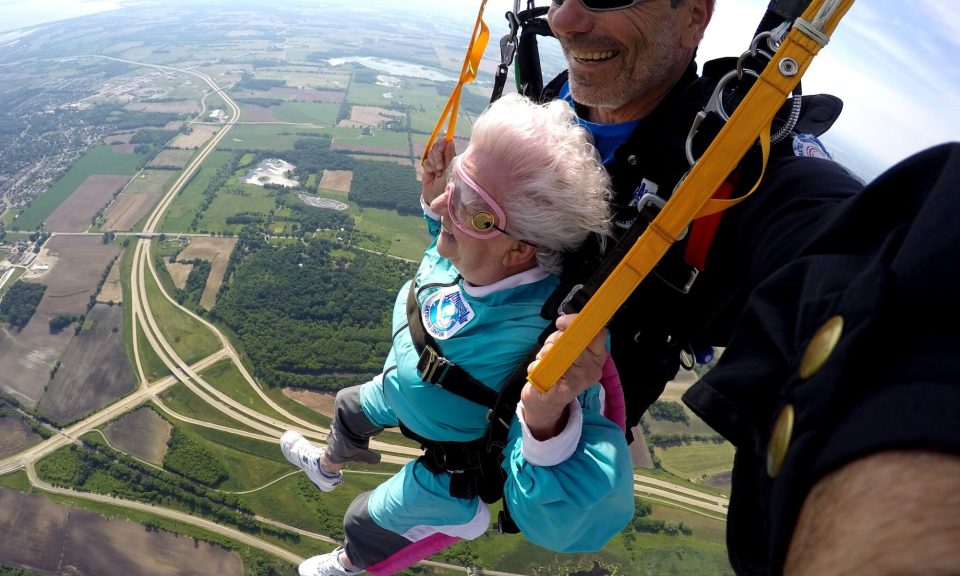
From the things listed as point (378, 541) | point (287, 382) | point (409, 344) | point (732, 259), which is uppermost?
point (732, 259)

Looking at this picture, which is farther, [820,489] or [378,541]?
[378,541]

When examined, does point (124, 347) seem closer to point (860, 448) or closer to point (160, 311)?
point (160, 311)

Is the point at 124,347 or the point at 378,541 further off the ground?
the point at 378,541

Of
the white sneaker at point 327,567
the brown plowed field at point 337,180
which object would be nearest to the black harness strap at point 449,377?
the white sneaker at point 327,567

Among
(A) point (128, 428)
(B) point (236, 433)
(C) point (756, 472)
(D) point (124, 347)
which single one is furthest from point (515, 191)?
(D) point (124, 347)

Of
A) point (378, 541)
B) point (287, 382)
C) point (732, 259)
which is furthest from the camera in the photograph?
point (287, 382)

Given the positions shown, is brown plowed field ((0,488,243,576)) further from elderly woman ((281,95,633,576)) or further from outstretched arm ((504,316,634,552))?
outstretched arm ((504,316,634,552))

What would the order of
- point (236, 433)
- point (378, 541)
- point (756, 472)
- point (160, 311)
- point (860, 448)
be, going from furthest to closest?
point (160, 311), point (236, 433), point (378, 541), point (756, 472), point (860, 448)

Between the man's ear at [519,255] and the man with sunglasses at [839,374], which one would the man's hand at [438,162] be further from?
the man with sunglasses at [839,374]
